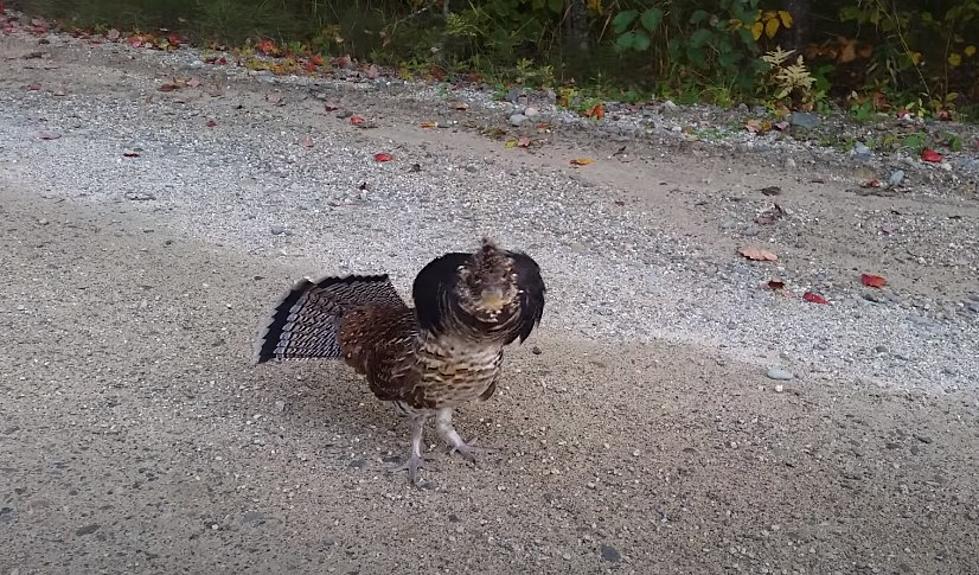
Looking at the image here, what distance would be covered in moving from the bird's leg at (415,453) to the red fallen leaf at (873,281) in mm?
2777

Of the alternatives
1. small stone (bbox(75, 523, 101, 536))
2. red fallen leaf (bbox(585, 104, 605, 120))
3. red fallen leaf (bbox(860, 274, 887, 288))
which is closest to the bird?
small stone (bbox(75, 523, 101, 536))

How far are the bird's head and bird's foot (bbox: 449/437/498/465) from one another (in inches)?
34.6

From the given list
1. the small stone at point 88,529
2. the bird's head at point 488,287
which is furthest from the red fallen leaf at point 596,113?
the small stone at point 88,529

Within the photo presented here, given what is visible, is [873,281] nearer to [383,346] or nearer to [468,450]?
[468,450]

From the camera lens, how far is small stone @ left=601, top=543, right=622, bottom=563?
3.12 meters

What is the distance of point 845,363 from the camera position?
431cm

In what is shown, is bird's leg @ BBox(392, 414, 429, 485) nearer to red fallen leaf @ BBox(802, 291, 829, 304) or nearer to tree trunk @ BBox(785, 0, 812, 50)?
red fallen leaf @ BBox(802, 291, 829, 304)

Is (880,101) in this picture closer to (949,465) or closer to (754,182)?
(754,182)

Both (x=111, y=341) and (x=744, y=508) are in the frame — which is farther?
(x=111, y=341)

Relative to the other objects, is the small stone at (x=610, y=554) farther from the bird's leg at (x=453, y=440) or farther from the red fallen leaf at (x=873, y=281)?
the red fallen leaf at (x=873, y=281)

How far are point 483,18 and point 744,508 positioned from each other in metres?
7.38

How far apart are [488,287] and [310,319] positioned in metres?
1.14

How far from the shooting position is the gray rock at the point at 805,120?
7.62 metres

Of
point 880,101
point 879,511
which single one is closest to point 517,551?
point 879,511
